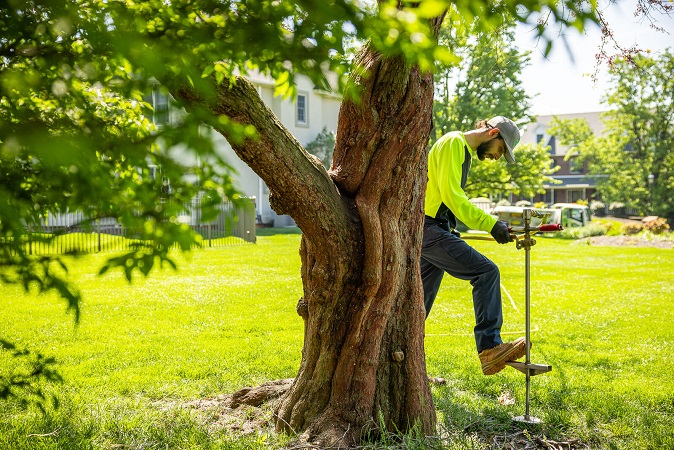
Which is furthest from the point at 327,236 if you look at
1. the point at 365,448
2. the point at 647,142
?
the point at 647,142

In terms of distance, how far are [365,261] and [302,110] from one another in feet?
84.9

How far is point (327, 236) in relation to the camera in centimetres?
404

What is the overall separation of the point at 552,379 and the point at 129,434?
11.7 feet

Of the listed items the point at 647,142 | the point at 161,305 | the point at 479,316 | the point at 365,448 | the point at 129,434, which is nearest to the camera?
the point at 365,448

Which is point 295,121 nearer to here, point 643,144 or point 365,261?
point 643,144

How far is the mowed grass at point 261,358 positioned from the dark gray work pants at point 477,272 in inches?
21.8

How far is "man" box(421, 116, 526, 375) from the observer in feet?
16.6

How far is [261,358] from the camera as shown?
6.46 metres

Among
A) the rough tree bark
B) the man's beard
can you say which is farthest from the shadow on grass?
the rough tree bark

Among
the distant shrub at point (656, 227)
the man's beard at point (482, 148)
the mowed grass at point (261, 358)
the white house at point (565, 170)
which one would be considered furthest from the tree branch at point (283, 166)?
the white house at point (565, 170)

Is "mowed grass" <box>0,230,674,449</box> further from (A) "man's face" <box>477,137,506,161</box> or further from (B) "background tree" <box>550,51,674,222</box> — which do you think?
(B) "background tree" <box>550,51,674,222</box>

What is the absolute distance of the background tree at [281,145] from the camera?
5.96ft

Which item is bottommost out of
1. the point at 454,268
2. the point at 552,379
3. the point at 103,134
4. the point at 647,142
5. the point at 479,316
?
the point at 552,379

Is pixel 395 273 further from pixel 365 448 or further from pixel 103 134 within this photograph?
pixel 103 134
